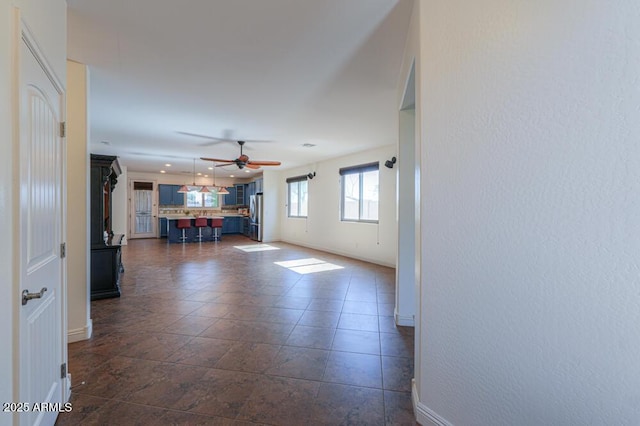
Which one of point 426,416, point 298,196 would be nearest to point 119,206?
point 298,196

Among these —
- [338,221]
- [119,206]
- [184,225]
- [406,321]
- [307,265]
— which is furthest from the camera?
[184,225]

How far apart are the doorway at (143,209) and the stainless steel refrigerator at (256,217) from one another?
3.73m

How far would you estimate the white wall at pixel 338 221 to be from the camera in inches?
233

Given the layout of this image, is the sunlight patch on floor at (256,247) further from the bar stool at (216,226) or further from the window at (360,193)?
the window at (360,193)

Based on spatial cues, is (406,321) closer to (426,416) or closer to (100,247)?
(426,416)

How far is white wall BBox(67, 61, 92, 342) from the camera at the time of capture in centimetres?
252

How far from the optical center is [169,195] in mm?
10758

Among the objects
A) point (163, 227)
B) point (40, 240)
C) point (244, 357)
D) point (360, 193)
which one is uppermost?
point (360, 193)

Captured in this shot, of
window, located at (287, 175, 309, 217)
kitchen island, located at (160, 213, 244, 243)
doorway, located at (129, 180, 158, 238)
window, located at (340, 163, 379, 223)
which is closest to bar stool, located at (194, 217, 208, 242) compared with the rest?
kitchen island, located at (160, 213, 244, 243)

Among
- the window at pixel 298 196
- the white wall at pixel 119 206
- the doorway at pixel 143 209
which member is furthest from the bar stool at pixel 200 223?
the window at pixel 298 196

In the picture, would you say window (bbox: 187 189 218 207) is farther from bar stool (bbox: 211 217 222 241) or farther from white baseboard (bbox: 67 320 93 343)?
white baseboard (bbox: 67 320 93 343)

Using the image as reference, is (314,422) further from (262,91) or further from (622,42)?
(262,91)

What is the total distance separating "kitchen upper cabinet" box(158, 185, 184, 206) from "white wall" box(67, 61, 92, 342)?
28.9 ft

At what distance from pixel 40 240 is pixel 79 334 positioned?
1754mm
